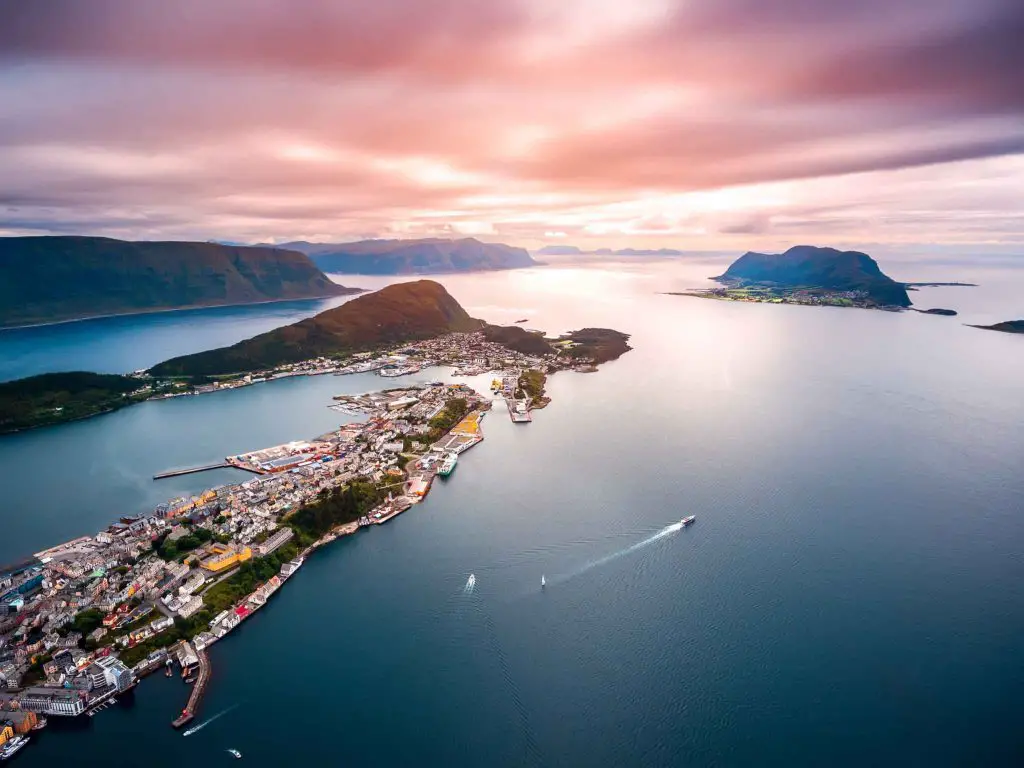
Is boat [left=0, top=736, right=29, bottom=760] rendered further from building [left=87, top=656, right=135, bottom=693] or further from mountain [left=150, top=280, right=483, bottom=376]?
mountain [left=150, top=280, right=483, bottom=376]

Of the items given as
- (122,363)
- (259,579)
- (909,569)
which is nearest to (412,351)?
(122,363)

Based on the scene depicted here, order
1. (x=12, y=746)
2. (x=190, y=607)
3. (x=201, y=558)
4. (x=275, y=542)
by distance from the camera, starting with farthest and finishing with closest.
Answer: (x=275, y=542)
(x=201, y=558)
(x=190, y=607)
(x=12, y=746)

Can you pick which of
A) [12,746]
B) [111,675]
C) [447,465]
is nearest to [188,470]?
[447,465]

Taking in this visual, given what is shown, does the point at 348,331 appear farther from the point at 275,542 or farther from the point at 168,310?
the point at 168,310

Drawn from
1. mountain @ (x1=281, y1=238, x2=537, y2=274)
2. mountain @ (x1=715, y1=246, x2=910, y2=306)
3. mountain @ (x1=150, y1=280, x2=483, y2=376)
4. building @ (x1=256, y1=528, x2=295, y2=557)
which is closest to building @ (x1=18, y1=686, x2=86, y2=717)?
building @ (x1=256, y1=528, x2=295, y2=557)

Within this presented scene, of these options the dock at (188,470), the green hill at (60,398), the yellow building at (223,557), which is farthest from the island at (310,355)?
the yellow building at (223,557)

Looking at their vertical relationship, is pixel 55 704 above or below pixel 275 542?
above
